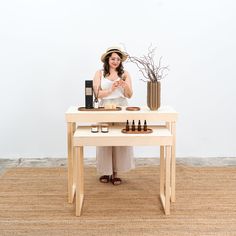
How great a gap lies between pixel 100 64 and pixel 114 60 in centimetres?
112

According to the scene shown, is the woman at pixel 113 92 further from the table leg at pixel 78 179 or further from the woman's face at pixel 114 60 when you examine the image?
the table leg at pixel 78 179

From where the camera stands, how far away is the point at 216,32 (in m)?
4.58

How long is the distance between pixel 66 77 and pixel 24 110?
617mm

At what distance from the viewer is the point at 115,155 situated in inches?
146

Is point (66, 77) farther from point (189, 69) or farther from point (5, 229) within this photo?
point (5, 229)

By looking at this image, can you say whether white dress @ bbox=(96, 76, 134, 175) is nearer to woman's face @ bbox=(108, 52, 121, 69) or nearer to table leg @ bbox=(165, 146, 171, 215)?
woman's face @ bbox=(108, 52, 121, 69)

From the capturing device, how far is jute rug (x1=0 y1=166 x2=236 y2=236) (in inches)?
111

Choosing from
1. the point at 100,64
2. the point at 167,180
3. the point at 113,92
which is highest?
the point at 100,64

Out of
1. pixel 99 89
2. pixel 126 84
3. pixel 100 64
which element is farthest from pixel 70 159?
pixel 100 64

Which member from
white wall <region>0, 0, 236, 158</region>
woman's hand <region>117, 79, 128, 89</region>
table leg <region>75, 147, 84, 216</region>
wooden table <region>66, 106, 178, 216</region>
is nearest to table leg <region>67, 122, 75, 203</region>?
wooden table <region>66, 106, 178, 216</region>

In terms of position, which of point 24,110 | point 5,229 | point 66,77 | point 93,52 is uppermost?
point 93,52

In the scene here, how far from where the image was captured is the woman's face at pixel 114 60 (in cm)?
346

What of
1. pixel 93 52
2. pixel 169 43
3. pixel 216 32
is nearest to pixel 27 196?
pixel 93 52

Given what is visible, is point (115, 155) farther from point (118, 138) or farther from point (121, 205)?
point (118, 138)
